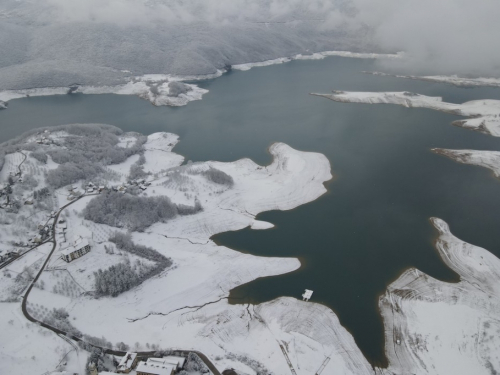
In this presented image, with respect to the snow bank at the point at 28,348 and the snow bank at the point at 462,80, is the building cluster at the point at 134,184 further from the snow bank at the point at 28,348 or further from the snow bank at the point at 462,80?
the snow bank at the point at 462,80

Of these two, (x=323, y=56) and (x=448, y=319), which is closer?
(x=448, y=319)

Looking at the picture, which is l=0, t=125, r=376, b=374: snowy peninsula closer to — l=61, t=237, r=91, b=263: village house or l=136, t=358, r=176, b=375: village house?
l=61, t=237, r=91, b=263: village house

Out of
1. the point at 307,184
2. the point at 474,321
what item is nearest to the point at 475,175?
the point at 307,184

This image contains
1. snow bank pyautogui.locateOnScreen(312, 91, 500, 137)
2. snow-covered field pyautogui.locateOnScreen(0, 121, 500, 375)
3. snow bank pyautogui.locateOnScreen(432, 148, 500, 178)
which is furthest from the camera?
snow bank pyautogui.locateOnScreen(312, 91, 500, 137)

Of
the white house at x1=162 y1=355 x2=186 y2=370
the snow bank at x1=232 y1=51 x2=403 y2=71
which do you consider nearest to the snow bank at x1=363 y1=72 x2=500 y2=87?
the snow bank at x1=232 y1=51 x2=403 y2=71

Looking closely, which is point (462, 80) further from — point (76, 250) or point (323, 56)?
point (76, 250)

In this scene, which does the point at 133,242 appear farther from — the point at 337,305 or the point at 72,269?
the point at 337,305

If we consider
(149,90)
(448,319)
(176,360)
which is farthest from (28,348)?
(149,90)
